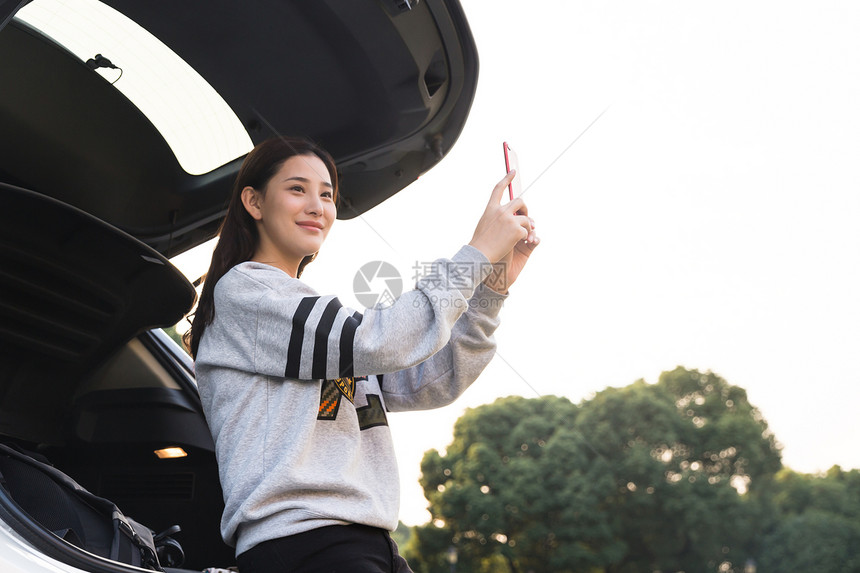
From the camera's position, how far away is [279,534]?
0.95 metres

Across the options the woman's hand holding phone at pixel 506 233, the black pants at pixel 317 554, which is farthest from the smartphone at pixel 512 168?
the black pants at pixel 317 554

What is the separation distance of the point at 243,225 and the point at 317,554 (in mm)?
592

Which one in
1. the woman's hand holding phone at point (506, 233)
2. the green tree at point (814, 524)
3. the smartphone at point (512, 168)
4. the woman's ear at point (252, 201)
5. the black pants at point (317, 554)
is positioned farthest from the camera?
the green tree at point (814, 524)

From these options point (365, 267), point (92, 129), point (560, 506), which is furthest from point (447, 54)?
point (560, 506)

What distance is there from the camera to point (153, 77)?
145 cm

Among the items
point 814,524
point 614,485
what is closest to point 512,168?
point 614,485

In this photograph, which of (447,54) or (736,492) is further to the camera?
(736,492)

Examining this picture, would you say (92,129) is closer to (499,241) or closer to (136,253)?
(136,253)

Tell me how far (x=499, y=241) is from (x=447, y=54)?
16.0 inches

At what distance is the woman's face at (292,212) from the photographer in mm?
1236

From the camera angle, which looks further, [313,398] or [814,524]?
[814,524]

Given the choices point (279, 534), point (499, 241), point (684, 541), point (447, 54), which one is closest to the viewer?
point (279, 534)

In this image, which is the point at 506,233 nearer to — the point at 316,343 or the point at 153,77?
the point at 316,343

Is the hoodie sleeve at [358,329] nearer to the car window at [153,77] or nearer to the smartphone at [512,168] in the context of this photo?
the smartphone at [512,168]
